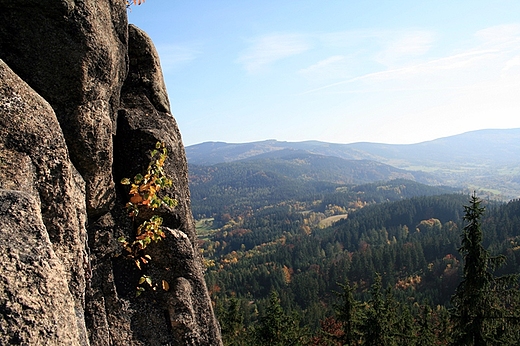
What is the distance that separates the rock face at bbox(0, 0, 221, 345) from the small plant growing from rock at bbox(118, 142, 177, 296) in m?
0.18

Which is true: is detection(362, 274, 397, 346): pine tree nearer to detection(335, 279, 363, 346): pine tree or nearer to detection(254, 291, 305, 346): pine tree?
detection(335, 279, 363, 346): pine tree

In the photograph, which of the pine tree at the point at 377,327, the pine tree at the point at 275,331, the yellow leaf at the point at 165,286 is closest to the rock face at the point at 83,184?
the yellow leaf at the point at 165,286

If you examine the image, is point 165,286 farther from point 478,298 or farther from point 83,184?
point 478,298

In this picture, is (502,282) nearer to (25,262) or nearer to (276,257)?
(25,262)

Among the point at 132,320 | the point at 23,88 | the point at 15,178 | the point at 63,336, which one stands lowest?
the point at 132,320

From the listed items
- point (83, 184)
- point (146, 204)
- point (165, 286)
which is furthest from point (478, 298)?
point (83, 184)

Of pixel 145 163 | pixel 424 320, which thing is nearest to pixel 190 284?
pixel 145 163

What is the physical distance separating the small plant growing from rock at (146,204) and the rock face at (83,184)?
18cm

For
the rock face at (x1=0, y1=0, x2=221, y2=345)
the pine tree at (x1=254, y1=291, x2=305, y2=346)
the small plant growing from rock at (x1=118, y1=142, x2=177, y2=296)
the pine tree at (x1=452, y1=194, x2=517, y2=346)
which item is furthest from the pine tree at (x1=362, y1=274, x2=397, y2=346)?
the small plant growing from rock at (x1=118, y1=142, x2=177, y2=296)

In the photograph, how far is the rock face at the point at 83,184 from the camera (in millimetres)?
3660

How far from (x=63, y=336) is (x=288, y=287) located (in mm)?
124809

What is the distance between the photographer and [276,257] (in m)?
165

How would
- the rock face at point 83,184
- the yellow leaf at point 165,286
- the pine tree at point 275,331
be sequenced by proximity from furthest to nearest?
1. the pine tree at point 275,331
2. the yellow leaf at point 165,286
3. the rock face at point 83,184

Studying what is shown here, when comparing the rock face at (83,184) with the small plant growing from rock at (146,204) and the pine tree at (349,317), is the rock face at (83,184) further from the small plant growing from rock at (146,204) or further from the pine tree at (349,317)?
the pine tree at (349,317)
